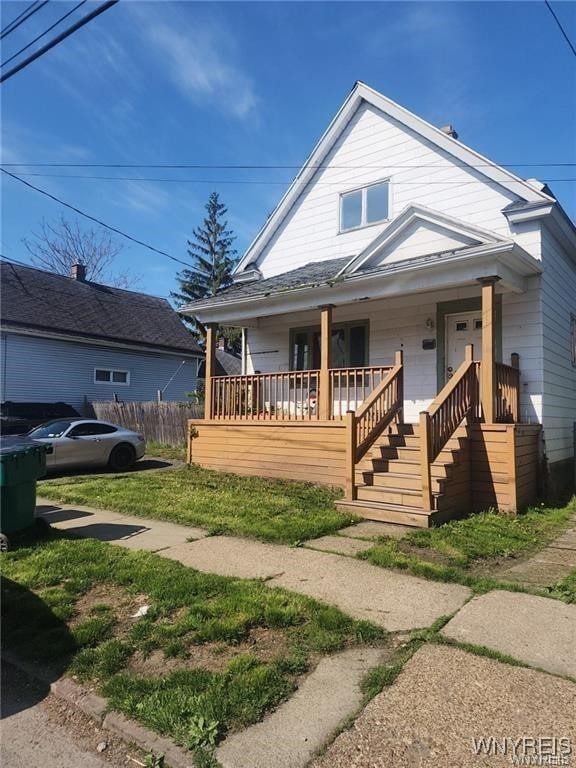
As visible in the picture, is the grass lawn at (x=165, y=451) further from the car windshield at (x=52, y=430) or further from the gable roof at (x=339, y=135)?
the gable roof at (x=339, y=135)

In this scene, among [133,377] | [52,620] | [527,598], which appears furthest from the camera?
[133,377]

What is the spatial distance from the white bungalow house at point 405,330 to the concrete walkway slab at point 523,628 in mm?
2494

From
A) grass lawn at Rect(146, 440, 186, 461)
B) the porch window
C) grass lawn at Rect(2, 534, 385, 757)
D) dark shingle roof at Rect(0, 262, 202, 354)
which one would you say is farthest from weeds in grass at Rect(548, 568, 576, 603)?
dark shingle roof at Rect(0, 262, 202, 354)

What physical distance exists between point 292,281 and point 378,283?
2331mm

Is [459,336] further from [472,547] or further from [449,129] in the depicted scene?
[472,547]

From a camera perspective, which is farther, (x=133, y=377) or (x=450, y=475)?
(x=133, y=377)

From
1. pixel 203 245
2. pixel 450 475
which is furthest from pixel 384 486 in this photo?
pixel 203 245

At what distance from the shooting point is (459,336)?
10.6 metres

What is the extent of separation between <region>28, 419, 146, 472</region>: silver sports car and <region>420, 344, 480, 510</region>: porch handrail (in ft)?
27.4

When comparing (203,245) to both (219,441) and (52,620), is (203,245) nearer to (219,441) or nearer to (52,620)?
(219,441)

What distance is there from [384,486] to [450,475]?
37.4 inches

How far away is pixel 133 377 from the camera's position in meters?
23.5

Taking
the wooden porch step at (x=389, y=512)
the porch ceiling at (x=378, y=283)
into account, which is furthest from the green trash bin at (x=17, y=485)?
the porch ceiling at (x=378, y=283)

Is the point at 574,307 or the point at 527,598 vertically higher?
the point at 574,307
